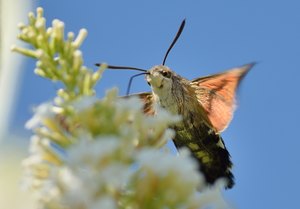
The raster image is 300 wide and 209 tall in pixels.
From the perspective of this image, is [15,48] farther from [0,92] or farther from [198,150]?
[198,150]

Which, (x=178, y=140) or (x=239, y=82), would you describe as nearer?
(x=239, y=82)

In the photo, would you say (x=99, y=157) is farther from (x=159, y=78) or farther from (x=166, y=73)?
(x=166, y=73)

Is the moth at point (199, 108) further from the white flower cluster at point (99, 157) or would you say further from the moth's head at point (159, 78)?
the white flower cluster at point (99, 157)

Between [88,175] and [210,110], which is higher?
[210,110]

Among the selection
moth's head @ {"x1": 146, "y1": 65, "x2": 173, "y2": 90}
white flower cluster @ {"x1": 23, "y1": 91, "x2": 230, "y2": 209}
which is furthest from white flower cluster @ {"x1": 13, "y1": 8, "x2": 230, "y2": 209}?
moth's head @ {"x1": 146, "y1": 65, "x2": 173, "y2": 90}

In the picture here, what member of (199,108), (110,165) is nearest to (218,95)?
(199,108)

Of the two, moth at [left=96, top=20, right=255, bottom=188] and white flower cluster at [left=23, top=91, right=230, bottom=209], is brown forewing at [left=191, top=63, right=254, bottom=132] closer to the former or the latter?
moth at [left=96, top=20, right=255, bottom=188]

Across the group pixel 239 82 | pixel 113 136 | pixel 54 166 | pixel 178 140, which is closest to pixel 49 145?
pixel 54 166
